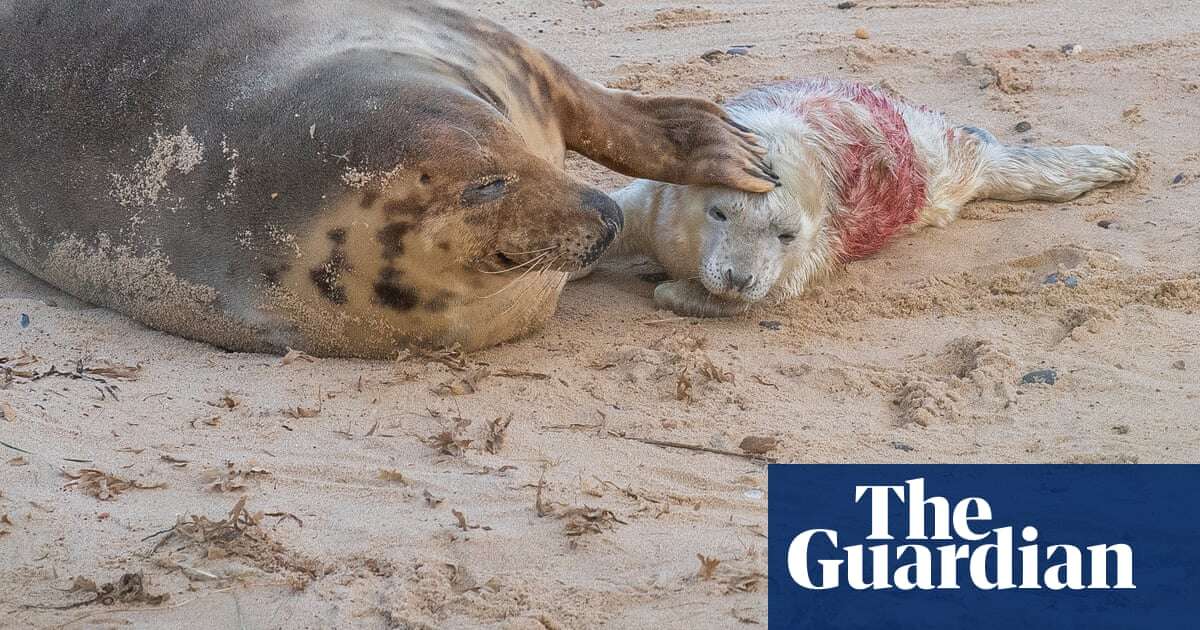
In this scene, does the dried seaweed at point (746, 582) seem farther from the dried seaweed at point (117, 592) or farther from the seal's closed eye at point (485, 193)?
the seal's closed eye at point (485, 193)

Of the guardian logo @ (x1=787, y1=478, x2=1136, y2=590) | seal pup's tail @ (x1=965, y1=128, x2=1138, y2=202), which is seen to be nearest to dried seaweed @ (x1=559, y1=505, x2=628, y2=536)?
the guardian logo @ (x1=787, y1=478, x2=1136, y2=590)

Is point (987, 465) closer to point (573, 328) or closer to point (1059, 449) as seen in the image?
point (1059, 449)

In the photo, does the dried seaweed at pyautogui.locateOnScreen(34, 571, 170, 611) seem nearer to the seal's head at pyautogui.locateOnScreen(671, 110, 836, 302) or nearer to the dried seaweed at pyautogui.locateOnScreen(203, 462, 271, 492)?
the dried seaweed at pyautogui.locateOnScreen(203, 462, 271, 492)

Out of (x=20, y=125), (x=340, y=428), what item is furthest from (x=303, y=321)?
(x=20, y=125)

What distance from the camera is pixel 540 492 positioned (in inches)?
137

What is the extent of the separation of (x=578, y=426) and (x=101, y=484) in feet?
3.93

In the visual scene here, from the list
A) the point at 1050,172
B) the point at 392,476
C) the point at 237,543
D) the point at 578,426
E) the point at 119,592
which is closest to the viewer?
the point at 119,592

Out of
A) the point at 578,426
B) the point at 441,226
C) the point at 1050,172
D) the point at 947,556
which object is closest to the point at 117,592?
the point at 578,426

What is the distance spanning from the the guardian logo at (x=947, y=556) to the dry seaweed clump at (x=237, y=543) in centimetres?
102

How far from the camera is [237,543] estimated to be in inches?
127

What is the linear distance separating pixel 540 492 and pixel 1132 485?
54.7 inches

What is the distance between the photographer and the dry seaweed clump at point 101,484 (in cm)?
349

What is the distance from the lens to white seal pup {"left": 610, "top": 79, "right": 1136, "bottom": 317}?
5.27m

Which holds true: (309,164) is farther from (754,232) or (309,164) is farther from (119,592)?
(754,232)
